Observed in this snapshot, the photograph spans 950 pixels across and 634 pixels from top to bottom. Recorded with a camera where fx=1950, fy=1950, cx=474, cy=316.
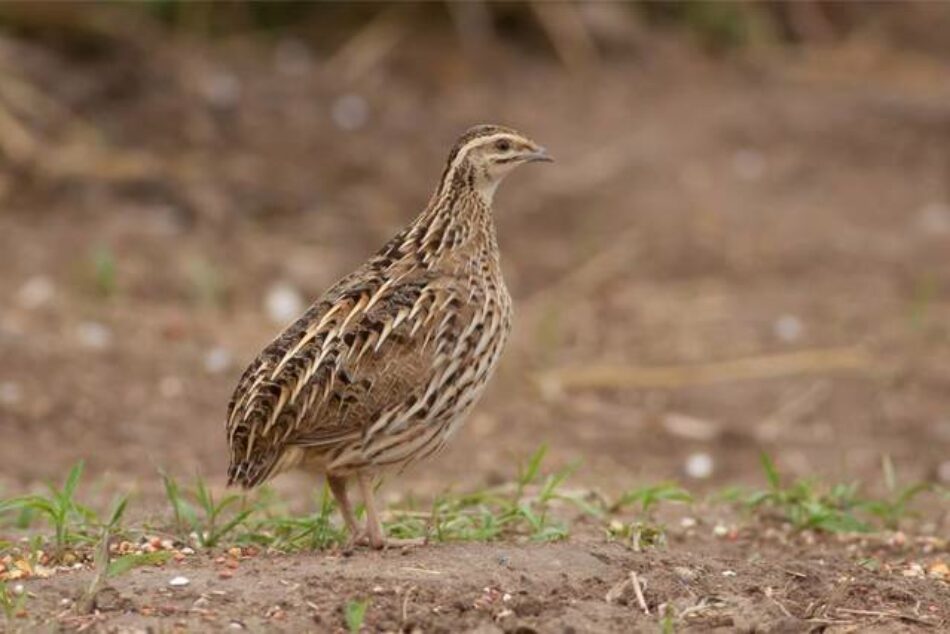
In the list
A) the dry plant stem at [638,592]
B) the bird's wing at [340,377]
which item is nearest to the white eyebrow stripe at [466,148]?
the bird's wing at [340,377]

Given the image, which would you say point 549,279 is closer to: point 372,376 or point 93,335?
point 93,335

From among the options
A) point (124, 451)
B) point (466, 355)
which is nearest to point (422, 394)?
point (466, 355)

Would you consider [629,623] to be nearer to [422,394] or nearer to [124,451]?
[422,394]

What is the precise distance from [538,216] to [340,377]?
7.24 m

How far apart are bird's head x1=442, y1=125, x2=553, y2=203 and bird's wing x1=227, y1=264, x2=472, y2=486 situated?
0.64m

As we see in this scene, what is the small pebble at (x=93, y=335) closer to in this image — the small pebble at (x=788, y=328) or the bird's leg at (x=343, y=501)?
the small pebble at (x=788, y=328)

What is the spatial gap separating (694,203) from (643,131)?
1.34 m

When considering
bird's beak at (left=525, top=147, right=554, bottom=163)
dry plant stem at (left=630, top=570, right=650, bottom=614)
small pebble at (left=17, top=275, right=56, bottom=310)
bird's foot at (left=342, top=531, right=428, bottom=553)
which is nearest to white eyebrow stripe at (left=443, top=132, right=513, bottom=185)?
bird's beak at (left=525, top=147, right=554, bottom=163)

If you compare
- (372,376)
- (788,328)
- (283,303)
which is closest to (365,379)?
A: (372,376)

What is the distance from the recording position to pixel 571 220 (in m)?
13.3

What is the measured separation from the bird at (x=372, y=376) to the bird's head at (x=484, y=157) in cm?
34

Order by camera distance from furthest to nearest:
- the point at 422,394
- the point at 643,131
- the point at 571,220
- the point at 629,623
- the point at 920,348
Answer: the point at 643,131 → the point at 571,220 → the point at 920,348 → the point at 422,394 → the point at 629,623

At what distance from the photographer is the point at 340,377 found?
20.5ft

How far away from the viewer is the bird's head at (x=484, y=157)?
6910 millimetres
